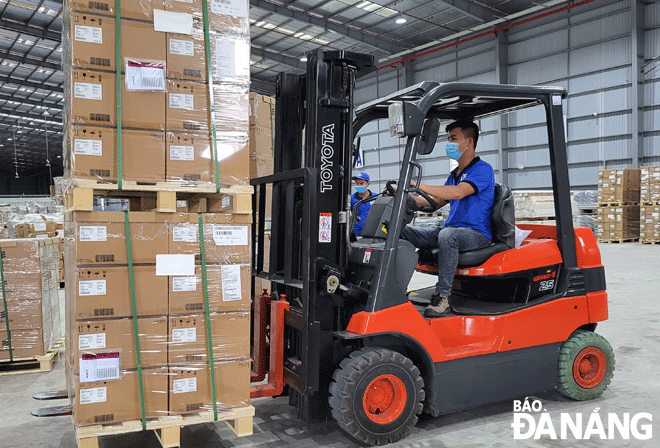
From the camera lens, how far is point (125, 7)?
290cm

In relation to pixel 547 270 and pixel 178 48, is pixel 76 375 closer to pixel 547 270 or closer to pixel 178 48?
pixel 178 48

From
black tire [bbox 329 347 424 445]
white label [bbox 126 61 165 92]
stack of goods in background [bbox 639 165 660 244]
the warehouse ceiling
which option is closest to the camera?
white label [bbox 126 61 165 92]

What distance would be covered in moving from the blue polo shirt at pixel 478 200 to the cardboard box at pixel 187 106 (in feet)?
5.54

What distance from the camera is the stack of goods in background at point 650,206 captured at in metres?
14.6

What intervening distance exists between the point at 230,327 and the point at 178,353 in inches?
11.8

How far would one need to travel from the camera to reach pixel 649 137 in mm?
15328

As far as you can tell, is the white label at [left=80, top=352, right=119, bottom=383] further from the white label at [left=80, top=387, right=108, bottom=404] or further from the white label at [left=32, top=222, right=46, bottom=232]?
the white label at [left=32, top=222, right=46, bottom=232]

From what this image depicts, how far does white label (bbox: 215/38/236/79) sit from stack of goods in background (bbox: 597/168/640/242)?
14538 mm

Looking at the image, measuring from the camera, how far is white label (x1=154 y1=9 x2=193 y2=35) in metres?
2.96

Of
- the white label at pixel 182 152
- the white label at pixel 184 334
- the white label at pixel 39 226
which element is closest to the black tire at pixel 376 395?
the white label at pixel 184 334

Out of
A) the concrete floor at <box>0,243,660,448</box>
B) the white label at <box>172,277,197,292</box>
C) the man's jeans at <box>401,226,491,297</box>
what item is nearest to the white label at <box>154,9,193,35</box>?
the white label at <box>172,277,197,292</box>

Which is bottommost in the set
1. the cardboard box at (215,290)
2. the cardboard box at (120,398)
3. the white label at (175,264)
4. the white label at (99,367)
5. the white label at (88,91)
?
the cardboard box at (120,398)

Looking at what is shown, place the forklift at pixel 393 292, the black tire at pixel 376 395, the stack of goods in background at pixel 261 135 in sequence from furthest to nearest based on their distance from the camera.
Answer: the stack of goods in background at pixel 261 135 → the forklift at pixel 393 292 → the black tire at pixel 376 395

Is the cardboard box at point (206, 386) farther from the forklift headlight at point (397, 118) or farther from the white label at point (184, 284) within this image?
the forklift headlight at point (397, 118)
